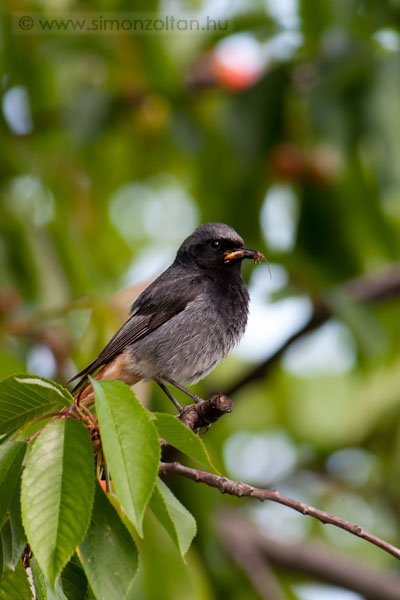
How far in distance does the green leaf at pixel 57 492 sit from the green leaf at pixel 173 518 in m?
0.21

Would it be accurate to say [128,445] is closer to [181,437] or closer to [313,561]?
[181,437]

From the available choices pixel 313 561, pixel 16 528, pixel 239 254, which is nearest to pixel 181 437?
pixel 16 528

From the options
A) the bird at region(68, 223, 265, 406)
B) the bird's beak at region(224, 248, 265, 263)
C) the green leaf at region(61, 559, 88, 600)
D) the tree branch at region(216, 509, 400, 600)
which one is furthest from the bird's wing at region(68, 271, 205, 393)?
the tree branch at region(216, 509, 400, 600)

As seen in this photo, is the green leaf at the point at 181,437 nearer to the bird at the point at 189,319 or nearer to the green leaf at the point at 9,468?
the green leaf at the point at 9,468

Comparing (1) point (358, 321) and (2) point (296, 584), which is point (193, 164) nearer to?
(1) point (358, 321)

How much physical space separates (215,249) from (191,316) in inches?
14.5

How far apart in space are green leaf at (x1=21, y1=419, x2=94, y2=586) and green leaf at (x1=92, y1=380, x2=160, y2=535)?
11cm

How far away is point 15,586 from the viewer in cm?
222

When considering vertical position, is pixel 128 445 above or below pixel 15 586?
above

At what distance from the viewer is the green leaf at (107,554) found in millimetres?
2084

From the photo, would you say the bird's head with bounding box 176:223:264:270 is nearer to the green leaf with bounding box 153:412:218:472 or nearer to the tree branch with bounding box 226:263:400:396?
the tree branch with bounding box 226:263:400:396

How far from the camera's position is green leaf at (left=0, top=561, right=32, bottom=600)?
2.21 metres

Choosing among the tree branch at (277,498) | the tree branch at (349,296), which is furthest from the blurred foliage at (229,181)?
the tree branch at (277,498)

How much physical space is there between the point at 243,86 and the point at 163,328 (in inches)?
120
